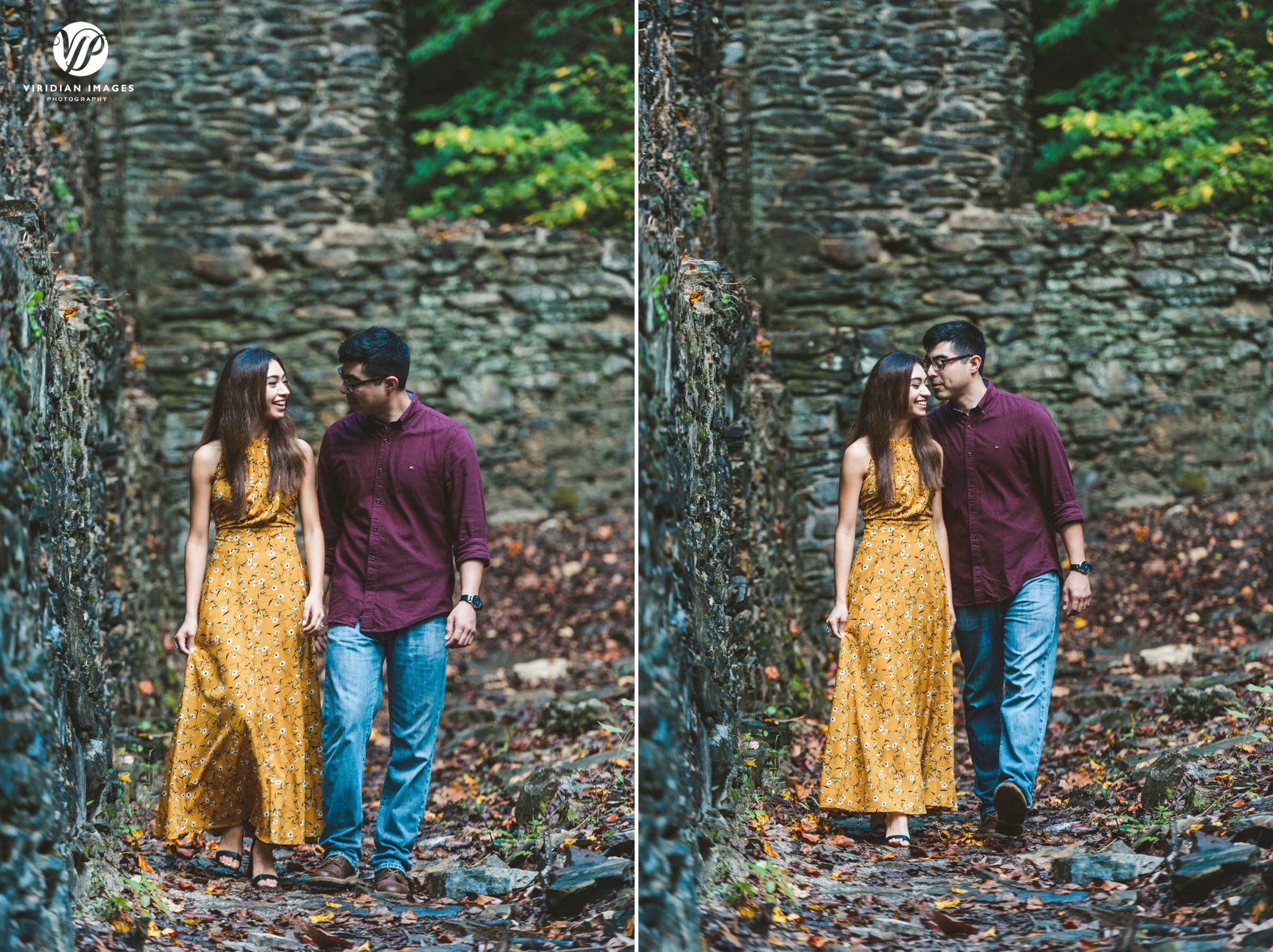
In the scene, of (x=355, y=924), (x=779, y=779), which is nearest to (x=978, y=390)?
(x=779, y=779)

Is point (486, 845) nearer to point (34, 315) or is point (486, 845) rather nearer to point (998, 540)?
point (998, 540)

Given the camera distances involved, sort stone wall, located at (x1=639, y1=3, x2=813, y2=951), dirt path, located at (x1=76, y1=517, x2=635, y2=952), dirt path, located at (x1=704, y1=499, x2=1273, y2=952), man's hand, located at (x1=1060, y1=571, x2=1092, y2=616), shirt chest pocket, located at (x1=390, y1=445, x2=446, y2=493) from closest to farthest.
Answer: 1. stone wall, located at (x1=639, y1=3, x2=813, y2=951)
2. dirt path, located at (x1=704, y1=499, x2=1273, y2=952)
3. dirt path, located at (x1=76, y1=517, x2=635, y2=952)
4. shirt chest pocket, located at (x1=390, y1=445, x2=446, y2=493)
5. man's hand, located at (x1=1060, y1=571, x2=1092, y2=616)

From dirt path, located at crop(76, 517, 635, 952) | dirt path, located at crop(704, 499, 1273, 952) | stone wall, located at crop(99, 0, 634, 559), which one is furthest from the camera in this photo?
stone wall, located at crop(99, 0, 634, 559)

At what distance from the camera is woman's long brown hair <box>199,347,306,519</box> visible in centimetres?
427

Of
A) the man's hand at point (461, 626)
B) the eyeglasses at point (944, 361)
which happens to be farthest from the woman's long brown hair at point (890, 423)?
the man's hand at point (461, 626)

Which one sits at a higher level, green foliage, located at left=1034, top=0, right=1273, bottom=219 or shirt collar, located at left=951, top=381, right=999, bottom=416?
green foliage, located at left=1034, top=0, right=1273, bottom=219

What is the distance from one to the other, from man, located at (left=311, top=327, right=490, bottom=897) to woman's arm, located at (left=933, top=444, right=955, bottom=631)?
177cm

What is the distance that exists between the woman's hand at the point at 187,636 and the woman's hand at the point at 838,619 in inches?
89.1

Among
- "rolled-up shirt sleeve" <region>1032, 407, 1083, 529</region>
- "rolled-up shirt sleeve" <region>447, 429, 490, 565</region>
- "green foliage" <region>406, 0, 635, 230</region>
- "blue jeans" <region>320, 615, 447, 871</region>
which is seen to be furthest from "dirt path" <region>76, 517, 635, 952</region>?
"green foliage" <region>406, 0, 635, 230</region>

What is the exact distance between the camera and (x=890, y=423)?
15.3 feet

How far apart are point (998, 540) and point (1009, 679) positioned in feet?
1.77

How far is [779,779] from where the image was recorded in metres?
4.97

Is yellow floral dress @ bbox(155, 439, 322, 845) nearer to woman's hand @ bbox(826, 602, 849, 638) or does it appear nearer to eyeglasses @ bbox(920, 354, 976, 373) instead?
woman's hand @ bbox(826, 602, 849, 638)

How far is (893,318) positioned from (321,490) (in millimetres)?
5976
